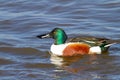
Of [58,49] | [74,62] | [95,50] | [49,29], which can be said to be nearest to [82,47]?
[95,50]

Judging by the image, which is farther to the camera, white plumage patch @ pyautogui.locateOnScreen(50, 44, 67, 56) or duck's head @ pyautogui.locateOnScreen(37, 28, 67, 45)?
duck's head @ pyautogui.locateOnScreen(37, 28, 67, 45)

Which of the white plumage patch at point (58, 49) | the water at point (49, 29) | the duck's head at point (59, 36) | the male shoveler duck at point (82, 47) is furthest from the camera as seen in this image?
the duck's head at point (59, 36)

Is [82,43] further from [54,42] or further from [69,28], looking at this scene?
[69,28]

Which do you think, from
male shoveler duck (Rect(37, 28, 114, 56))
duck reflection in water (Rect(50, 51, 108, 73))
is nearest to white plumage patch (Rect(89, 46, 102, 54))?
male shoveler duck (Rect(37, 28, 114, 56))

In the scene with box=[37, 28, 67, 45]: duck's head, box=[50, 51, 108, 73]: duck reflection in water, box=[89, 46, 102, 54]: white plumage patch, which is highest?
box=[37, 28, 67, 45]: duck's head

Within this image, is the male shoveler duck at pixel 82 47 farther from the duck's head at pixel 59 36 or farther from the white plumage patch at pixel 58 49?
the duck's head at pixel 59 36

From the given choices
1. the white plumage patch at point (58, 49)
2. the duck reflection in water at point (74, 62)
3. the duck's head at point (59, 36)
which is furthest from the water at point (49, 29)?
the duck's head at point (59, 36)

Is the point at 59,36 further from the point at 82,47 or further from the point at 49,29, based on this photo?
the point at 49,29

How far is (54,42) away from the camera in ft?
38.9

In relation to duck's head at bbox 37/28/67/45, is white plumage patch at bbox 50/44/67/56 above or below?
below

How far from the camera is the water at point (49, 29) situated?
9.96 metres

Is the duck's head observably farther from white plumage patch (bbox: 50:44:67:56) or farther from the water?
the water

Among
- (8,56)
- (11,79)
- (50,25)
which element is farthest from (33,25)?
(11,79)

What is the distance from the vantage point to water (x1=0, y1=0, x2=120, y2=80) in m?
9.96
